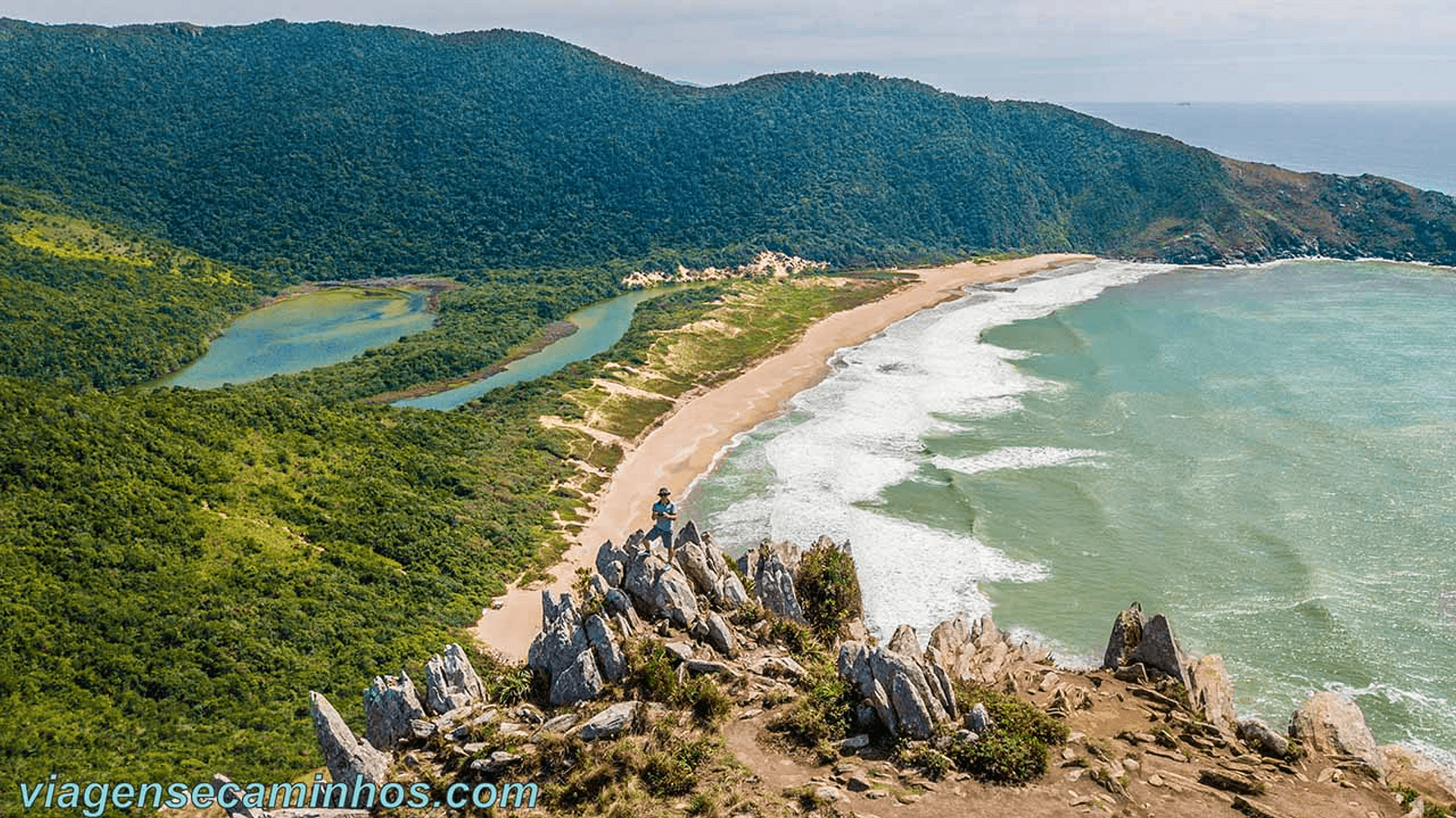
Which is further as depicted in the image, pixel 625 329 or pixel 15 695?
pixel 625 329

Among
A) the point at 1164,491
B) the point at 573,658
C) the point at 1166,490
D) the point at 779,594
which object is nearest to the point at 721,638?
the point at 779,594

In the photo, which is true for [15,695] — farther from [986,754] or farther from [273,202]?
[273,202]

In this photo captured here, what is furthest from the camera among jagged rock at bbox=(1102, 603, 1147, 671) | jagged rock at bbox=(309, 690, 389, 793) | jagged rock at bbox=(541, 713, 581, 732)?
jagged rock at bbox=(1102, 603, 1147, 671)

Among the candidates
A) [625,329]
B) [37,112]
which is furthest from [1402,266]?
[37,112]

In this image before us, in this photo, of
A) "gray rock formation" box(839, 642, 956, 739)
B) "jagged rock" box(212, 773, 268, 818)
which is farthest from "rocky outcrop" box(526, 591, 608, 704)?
"jagged rock" box(212, 773, 268, 818)

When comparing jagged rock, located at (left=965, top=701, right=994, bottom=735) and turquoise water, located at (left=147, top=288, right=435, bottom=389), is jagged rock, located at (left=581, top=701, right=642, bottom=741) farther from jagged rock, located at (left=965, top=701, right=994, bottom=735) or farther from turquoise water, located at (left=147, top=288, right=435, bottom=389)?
turquoise water, located at (left=147, top=288, right=435, bottom=389)

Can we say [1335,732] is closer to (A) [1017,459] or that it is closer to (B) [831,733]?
(B) [831,733]

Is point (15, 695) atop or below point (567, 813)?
below
